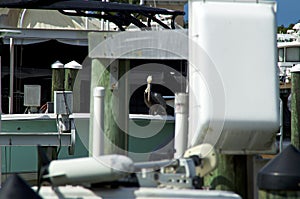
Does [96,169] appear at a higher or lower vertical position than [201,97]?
lower

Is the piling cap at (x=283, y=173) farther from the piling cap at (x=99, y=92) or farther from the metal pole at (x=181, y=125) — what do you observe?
the piling cap at (x=99, y=92)

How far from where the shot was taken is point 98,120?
4945 millimetres

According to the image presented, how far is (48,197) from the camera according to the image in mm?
4172

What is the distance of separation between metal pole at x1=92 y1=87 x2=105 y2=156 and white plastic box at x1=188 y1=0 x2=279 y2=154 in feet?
2.10

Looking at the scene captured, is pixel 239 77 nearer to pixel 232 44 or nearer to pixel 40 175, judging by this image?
pixel 232 44

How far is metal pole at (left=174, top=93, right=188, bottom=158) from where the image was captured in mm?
5062

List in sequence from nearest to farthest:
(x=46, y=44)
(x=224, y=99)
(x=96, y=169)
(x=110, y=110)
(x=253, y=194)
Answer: (x=96, y=169) → (x=224, y=99) → (x=253, y=194) → (x=110, y=110) → (x=46, y=44)

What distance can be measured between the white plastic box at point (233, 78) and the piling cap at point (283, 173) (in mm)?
266

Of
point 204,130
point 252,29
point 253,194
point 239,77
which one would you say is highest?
point 252,29

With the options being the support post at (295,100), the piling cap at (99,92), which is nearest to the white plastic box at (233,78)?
the piling cap at (99,92)

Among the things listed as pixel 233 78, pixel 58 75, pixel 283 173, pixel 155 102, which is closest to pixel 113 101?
pixel 233 78

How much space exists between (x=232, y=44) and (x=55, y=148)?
4.88 metres

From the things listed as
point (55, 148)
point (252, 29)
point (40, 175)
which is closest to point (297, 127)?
point (55, 148)

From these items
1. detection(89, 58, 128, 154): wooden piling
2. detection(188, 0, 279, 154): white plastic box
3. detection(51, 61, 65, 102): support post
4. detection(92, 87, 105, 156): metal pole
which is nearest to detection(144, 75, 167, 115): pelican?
detection(51, 61, 65, 102): support post
